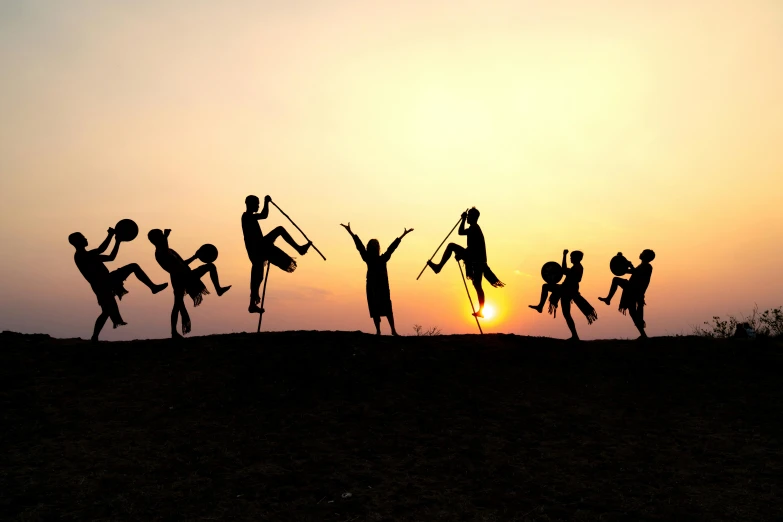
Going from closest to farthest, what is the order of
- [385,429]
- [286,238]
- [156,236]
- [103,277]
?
[385,429], [103,277], [156,236], [286,238]

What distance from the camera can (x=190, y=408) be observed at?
39.3 ft

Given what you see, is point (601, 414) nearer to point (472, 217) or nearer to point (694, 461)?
point (694, 461)

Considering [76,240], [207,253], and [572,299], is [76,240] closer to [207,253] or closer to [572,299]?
[207,253]

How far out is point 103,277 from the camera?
49.2ft

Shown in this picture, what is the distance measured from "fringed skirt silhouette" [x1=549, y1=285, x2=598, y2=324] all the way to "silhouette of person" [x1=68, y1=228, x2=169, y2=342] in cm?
933

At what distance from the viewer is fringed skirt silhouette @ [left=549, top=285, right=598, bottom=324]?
16.2 m

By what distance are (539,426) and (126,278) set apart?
9.85 m

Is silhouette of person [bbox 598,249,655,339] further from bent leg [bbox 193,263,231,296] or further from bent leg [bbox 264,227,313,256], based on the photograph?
bent leg [bbox 193,263,231,296]

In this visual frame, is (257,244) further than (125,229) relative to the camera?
Yes

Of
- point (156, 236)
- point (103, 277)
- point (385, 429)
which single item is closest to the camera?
point (385, 429)

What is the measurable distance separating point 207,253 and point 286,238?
196 centimetres

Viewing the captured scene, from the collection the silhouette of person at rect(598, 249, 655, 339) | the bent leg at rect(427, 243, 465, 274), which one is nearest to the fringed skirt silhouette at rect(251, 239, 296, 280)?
the bent leg at rect(427, 243, 465, 274)

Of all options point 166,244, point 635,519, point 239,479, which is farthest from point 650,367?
point 166,244

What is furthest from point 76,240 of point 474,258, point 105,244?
point 474,258
